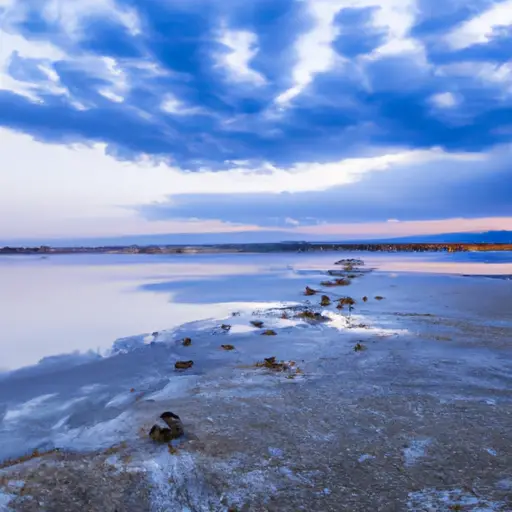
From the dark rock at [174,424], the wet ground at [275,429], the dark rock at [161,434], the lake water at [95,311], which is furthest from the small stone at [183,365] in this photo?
the dark rock at [161,434]

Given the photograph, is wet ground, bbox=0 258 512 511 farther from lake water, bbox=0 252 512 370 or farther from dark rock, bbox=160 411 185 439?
lake water, bbox=0 252 512 370

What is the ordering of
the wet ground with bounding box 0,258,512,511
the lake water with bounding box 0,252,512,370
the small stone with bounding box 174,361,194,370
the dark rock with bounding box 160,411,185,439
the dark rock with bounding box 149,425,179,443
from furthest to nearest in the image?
the lake water with bounding box 0,252,512,370 < the small stone with bounding box 174,361,194,370 < the dark rock with bounding box 160,411,185,439 < the dark rock with bounding box 149,425,179,443 < the wet ground with bounding box 0,258,512,511

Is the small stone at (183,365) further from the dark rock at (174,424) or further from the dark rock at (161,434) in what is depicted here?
the dark rock at (161,434)

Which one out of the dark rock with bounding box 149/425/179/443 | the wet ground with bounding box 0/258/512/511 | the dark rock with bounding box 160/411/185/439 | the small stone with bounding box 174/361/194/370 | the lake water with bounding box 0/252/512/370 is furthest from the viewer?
the lake water with bounding box 0/252/512/370

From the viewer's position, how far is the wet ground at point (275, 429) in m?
4.62

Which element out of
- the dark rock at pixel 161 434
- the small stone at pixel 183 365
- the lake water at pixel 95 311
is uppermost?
the dark rock at pixel 161 434

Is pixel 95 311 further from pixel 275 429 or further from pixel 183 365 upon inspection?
pixel 275 429

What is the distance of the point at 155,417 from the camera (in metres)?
6.73

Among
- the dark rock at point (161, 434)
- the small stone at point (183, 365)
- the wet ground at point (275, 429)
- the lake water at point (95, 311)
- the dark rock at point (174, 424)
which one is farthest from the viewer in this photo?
the lake water at point (95, 311)

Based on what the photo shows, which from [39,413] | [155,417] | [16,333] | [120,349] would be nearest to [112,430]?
[155,417]

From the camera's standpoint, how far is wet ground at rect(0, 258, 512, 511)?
4.62 m

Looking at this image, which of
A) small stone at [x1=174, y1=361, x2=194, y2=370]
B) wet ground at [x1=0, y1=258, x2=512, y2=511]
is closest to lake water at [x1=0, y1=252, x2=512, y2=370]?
wet ground at [x1=0, y1=258, x2=512, y2=511]

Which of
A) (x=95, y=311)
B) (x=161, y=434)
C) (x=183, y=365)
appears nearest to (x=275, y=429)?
(x=161, y=434)

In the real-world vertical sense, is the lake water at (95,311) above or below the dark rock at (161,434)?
below
